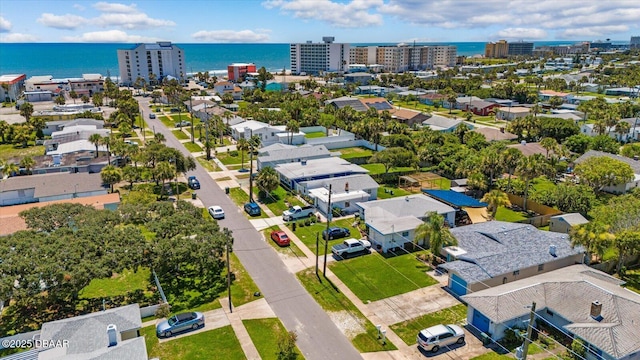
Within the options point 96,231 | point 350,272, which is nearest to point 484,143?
point 350,272

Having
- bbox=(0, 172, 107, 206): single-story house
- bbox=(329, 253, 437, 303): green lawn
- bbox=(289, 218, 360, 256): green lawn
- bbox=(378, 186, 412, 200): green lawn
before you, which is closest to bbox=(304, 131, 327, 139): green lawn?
bbox=(378, 186, 412, 200): green lawn

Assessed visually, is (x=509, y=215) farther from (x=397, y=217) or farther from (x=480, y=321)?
(x=480, y=321)

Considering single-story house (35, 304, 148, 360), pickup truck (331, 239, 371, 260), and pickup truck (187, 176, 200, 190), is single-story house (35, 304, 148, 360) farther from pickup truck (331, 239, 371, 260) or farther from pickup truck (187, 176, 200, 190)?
pickup truck (187, 176, 200, 190)

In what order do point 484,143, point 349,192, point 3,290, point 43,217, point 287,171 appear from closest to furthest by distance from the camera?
point 3,290
point 43,217
point 349,192
point 287,171
point 484,143

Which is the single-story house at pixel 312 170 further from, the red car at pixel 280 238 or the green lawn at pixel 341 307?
the green lawn at pixel 341 307

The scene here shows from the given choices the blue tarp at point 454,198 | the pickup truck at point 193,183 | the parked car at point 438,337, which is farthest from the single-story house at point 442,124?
the parked car at point 438,337

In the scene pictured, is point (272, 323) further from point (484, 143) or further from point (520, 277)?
point (484, 143)

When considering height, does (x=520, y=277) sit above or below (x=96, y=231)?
below
